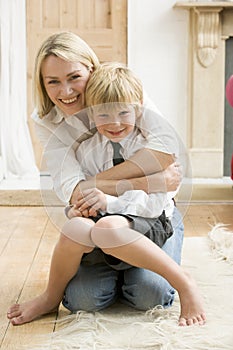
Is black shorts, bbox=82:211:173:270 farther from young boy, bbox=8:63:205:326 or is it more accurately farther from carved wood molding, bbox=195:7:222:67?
carved wood molding, bbox=195:7:222:67

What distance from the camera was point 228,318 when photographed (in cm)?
181

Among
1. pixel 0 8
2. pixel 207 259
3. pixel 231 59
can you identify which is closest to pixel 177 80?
pixel 231 59

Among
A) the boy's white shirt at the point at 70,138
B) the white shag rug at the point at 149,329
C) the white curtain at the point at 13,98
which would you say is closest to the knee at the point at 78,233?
the boy's white shirt at the point at 70,138

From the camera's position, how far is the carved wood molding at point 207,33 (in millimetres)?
4297

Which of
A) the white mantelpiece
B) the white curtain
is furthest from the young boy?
the white mantelpiece

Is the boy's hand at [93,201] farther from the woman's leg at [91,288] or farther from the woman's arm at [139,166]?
the woman's leg at [91,288]

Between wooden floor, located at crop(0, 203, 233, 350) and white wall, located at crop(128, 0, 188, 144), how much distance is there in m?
1.13

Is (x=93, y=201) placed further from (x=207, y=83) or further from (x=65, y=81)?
(x=207, y=83)

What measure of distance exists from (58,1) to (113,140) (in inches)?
111

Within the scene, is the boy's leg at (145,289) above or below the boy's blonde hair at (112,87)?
below

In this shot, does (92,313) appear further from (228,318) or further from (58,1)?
(58,1)

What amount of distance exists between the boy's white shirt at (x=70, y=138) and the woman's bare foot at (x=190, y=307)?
0.37 m

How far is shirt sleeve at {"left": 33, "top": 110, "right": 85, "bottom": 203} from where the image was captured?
6.11 feet

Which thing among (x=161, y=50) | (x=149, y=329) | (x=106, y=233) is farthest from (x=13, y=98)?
(x=149, y=329)
